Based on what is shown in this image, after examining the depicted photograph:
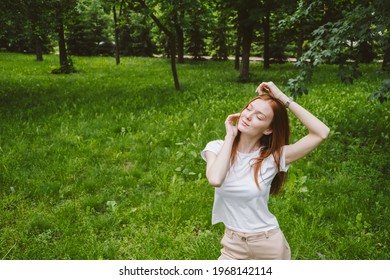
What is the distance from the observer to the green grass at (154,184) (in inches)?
184

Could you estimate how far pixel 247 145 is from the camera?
2.89 m

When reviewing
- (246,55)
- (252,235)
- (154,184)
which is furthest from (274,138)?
(246,55)

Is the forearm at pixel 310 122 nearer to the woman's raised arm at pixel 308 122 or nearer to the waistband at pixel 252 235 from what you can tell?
the woman's raised arm at pixel 308 122

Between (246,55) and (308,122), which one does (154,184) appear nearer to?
(308,122)

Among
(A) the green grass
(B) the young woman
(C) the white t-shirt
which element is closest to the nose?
(B) the young woman

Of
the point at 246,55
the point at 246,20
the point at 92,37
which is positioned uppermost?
the point at 92,37

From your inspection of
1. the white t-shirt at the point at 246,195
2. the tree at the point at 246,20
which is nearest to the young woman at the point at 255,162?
the white t-shirt at the point at 246,195

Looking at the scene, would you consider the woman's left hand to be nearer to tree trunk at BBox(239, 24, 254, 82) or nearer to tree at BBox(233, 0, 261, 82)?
tree at BBox(233, 0, 261, 82)

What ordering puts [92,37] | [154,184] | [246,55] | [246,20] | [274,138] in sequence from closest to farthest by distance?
1. [274,138]
2. [154,184]
3. [246,20]
4. [246,55]
5. [92,37]

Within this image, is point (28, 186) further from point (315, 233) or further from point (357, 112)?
point (357, 112)

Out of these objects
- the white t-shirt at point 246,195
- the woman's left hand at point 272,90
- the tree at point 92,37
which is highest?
the tree at point 92,37

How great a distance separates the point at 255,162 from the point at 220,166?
0.33 m

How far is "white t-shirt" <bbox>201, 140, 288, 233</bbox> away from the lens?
2.73 meters

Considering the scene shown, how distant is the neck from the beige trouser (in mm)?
651
